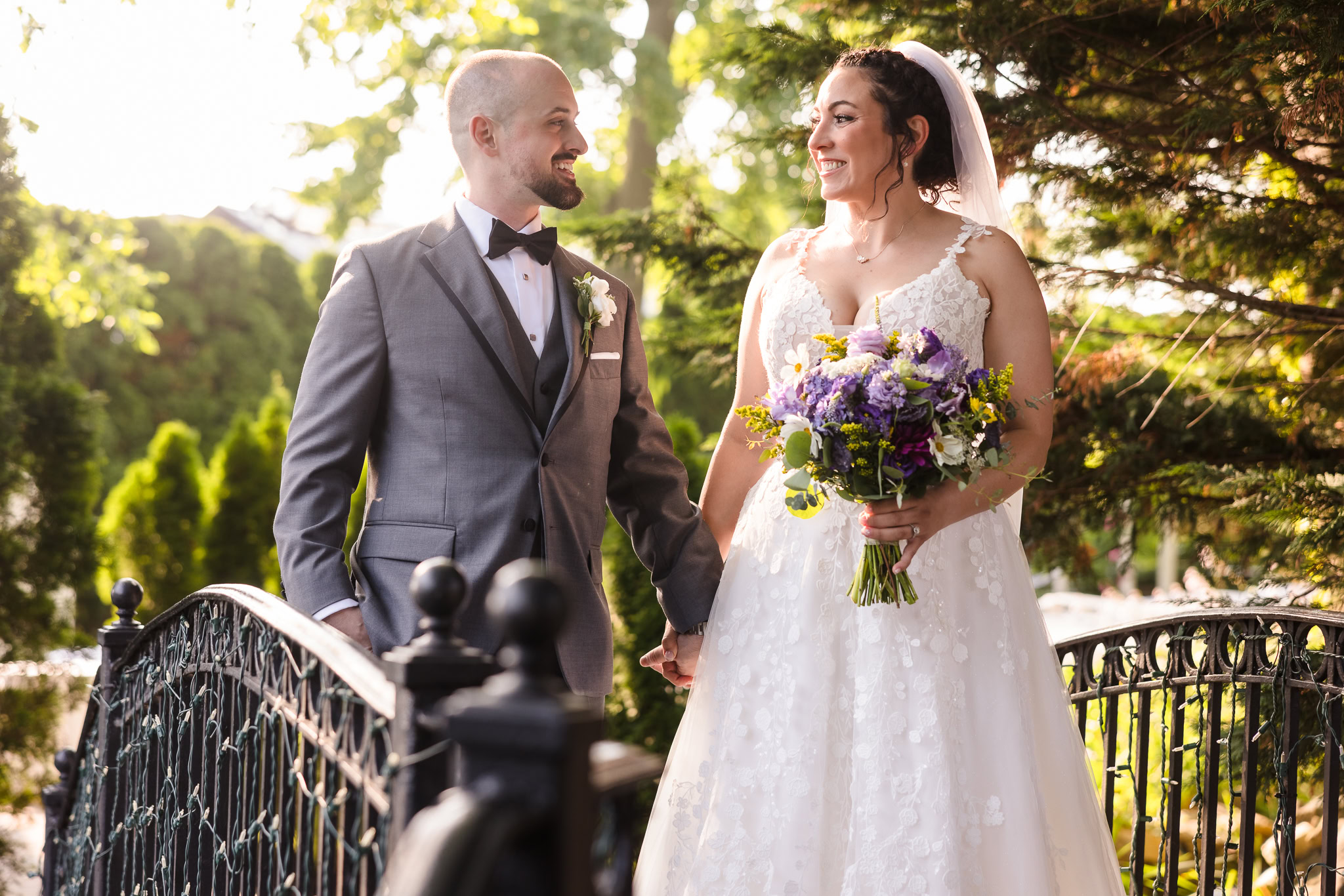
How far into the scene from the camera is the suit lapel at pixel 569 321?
110 inches

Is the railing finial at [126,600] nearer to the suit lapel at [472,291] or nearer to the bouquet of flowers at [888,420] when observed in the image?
the suit lapel at [472,291]

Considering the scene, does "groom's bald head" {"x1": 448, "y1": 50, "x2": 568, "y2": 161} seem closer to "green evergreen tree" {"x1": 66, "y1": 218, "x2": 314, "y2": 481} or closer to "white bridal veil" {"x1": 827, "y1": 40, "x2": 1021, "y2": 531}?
"white bridal veil" {"x1": 827, "y1": 40, "x2": 1021, "y2": 531}

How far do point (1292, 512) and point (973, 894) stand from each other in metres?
1.69

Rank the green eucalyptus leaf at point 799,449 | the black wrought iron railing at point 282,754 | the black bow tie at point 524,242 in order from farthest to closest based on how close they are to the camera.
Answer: the black bow tie at point 524,242 → the green eucalyptus leaf at point 799,449 → the black wrought iron railing at point 282,754

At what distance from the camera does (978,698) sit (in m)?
2.66

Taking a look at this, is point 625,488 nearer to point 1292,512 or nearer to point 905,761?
point 905,761

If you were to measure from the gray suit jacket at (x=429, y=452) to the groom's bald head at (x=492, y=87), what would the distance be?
0.95ft

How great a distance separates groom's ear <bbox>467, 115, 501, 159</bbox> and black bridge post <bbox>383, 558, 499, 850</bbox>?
6.13 feet

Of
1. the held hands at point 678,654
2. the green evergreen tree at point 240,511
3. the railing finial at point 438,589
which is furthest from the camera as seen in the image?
the green evergreen tree at point 240,511

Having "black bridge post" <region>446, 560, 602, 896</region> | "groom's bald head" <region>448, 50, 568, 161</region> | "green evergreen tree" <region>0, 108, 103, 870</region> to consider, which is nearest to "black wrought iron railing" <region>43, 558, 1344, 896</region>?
"black bridge post" <region>446, 560, 602, 896</region>

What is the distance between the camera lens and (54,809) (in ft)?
13.0

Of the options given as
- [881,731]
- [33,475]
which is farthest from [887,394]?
[33,475]

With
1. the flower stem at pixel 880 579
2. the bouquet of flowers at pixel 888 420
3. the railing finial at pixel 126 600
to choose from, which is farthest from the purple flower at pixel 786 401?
the railing finial at pixel 126 600

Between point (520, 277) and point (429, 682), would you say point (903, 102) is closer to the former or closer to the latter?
point (520, 277)
